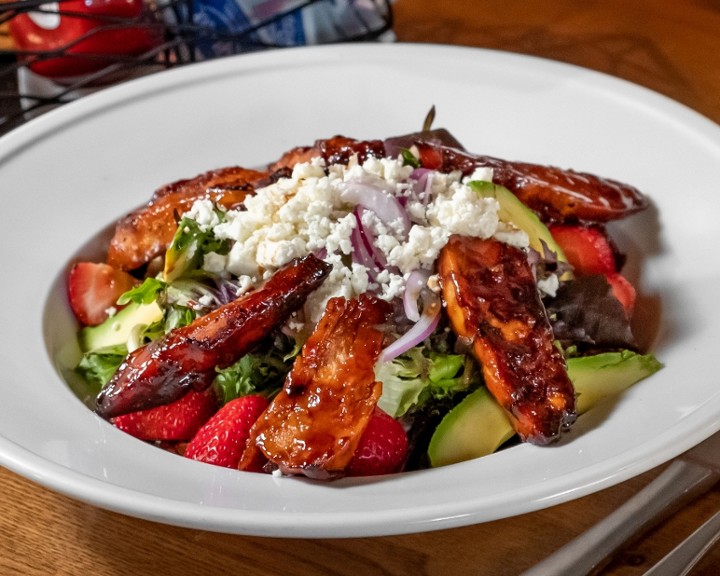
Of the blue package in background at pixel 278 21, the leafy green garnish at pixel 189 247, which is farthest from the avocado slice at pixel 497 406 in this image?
the blue package in background at pixel 278 21

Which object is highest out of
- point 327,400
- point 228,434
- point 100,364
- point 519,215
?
point 519,215

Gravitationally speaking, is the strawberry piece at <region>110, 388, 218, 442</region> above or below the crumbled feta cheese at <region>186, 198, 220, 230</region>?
below

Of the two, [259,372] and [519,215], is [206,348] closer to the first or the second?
[259,372]

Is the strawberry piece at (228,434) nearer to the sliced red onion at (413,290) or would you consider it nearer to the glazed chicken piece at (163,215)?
the sliced red onion at (413,290)

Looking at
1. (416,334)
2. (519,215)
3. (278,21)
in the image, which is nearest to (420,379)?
(416,334)

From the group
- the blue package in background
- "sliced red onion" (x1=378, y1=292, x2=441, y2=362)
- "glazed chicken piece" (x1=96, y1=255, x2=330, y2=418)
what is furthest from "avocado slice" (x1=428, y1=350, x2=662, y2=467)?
the blue package in background

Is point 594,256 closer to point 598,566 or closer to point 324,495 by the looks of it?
point 598,566

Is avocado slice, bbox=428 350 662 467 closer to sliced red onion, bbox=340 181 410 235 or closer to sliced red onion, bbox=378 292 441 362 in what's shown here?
sliced red onion, bbox=378 292 441 362
